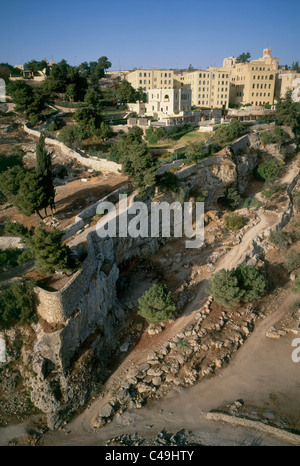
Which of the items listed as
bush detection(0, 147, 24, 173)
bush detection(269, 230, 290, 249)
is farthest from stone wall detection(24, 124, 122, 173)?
bush detection(269, 230, 290, 249)

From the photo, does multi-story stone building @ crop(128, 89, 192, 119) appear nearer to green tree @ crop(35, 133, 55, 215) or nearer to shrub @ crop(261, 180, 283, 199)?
shrub @ crop(261, 180, 283, 199)

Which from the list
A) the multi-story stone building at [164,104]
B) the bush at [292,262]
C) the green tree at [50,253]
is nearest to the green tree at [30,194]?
the green tree at [50,253]

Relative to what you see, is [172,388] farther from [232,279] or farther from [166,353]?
[232,279]

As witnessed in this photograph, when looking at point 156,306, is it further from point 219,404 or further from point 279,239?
point 279,239

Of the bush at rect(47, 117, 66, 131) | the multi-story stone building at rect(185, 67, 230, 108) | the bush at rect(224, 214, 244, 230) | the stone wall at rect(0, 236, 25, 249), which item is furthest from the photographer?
the multi-story stone building at rect(185, 67, 230, 108)

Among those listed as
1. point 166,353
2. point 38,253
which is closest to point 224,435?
point 166,353

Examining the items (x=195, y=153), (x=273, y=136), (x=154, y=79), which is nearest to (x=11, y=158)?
(x=195, y=153)
